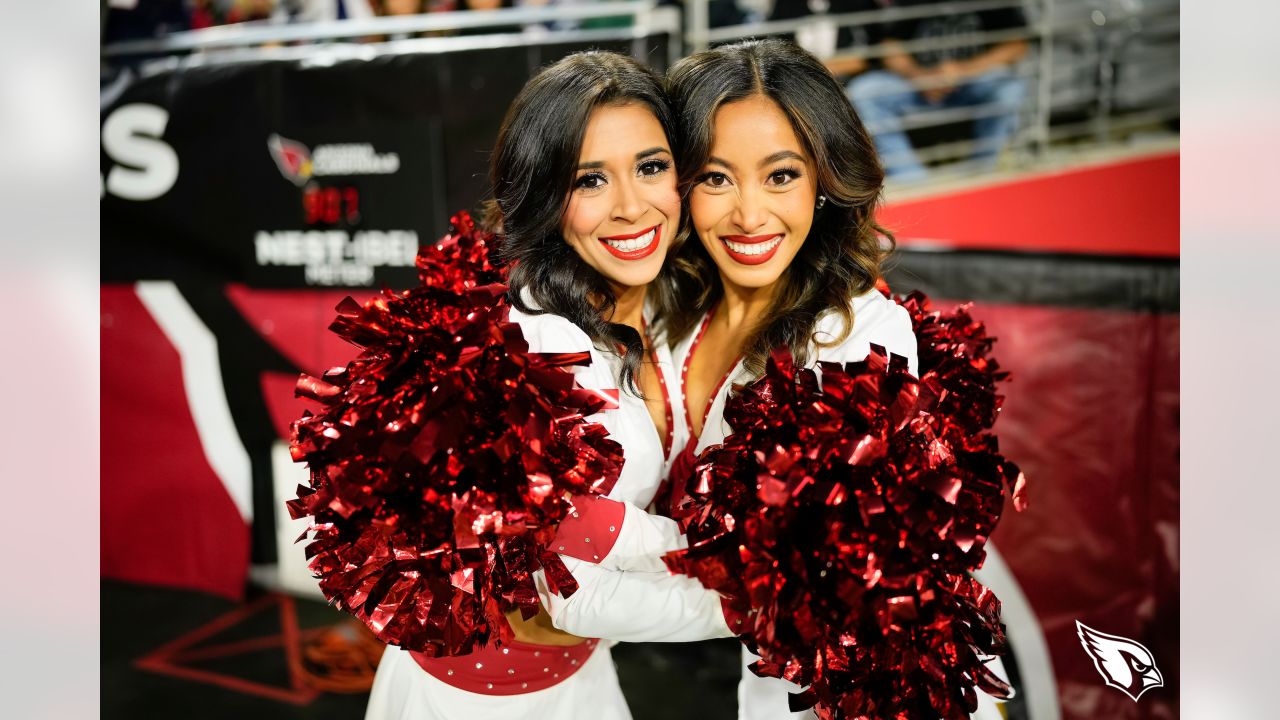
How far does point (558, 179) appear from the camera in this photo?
163 centimetres

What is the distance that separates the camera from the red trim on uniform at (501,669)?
5.30 ft

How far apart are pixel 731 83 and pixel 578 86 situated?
252mm

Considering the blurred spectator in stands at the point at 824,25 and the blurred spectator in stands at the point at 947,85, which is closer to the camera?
the blurred spectator in stands at the point at 947,85

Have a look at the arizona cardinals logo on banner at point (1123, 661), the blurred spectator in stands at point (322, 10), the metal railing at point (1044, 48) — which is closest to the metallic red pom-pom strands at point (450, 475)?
the arizona cardinals logo on banner at point (1123, 661)

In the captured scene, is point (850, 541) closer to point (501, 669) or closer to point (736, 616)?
point (736, 616)

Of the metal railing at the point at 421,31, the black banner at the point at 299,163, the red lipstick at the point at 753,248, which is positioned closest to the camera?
the red lipstick at the point at 753,248

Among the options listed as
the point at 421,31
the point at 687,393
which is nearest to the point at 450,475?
the point at 687,393

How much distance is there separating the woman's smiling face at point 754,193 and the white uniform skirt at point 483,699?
74cm

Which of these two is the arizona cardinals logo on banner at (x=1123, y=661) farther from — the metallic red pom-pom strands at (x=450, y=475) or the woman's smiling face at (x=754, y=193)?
the metallic red pom-pom strands at (x=450, y=475)

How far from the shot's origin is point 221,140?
3766 mm
